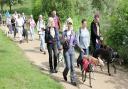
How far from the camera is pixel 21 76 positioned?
14.8 meters

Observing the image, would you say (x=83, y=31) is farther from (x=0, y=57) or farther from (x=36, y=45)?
(x=36, y=45)

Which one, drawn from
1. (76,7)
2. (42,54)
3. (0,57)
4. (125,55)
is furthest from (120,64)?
(76,7)

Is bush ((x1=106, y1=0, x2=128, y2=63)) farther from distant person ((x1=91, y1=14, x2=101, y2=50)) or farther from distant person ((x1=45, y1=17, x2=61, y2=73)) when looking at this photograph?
distant person ((x1=45, y1=17, x2=61, y2=73))

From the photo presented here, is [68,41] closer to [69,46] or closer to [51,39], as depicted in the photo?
[69,46]

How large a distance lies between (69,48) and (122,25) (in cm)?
656

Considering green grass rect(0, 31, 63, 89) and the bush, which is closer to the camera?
green grass rect(0, 31, 63, 89)

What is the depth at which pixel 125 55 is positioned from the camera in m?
19.0

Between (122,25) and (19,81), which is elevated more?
(122,25)

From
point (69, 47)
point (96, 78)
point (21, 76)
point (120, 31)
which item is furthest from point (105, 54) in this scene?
point (120, 31)

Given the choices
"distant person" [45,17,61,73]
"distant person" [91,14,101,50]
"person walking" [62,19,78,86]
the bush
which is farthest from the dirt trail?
the bush

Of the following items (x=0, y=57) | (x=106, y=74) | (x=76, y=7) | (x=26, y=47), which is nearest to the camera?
(x=106, y=74)

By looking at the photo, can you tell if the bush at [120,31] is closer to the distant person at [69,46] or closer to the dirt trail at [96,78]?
the dirt trail at [96,78]

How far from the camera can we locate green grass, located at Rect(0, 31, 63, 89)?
13633 mm

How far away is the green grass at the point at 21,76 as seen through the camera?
44.7ft
